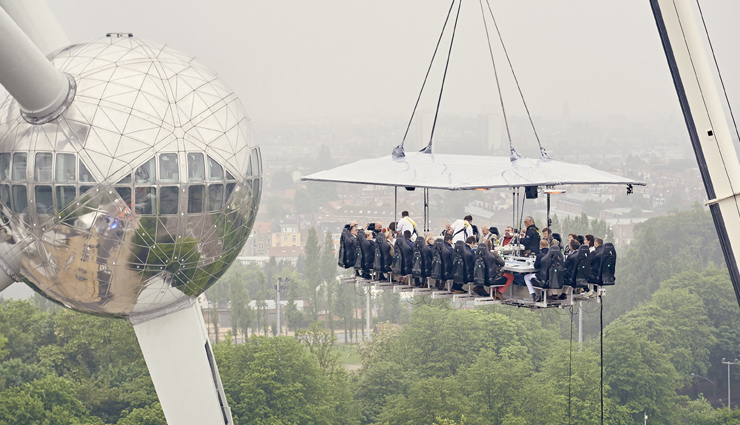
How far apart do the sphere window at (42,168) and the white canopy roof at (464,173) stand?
24.8 ft

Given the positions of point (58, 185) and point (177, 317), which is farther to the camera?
point (177, 317)

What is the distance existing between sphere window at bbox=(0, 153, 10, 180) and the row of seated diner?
30.4ft

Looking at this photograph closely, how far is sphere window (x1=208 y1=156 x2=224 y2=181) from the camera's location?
2256 cm

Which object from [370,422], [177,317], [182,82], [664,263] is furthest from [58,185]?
[664,263]

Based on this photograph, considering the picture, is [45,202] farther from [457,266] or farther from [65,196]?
[457,266]

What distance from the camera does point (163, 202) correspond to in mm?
22016

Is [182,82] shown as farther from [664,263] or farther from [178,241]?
[664,263]

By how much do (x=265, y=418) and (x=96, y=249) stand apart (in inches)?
1526

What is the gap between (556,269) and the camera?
24.3m

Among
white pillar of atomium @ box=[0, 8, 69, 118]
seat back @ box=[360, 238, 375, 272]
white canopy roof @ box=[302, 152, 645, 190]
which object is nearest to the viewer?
white pillar of atomium @ box=[0, 8, 69, 118]

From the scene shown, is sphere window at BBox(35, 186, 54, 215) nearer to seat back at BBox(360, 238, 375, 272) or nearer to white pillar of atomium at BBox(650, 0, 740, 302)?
seat back at BBox(360, 238, 375, 272)

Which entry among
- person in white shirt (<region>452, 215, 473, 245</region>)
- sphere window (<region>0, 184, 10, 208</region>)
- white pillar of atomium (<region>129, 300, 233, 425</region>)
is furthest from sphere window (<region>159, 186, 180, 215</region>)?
person in white shirt (<region>452, 215, 473, 245</region>)

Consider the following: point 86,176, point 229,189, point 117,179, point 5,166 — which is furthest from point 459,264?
point 5,166

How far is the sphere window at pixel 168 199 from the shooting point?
72.1 ft
